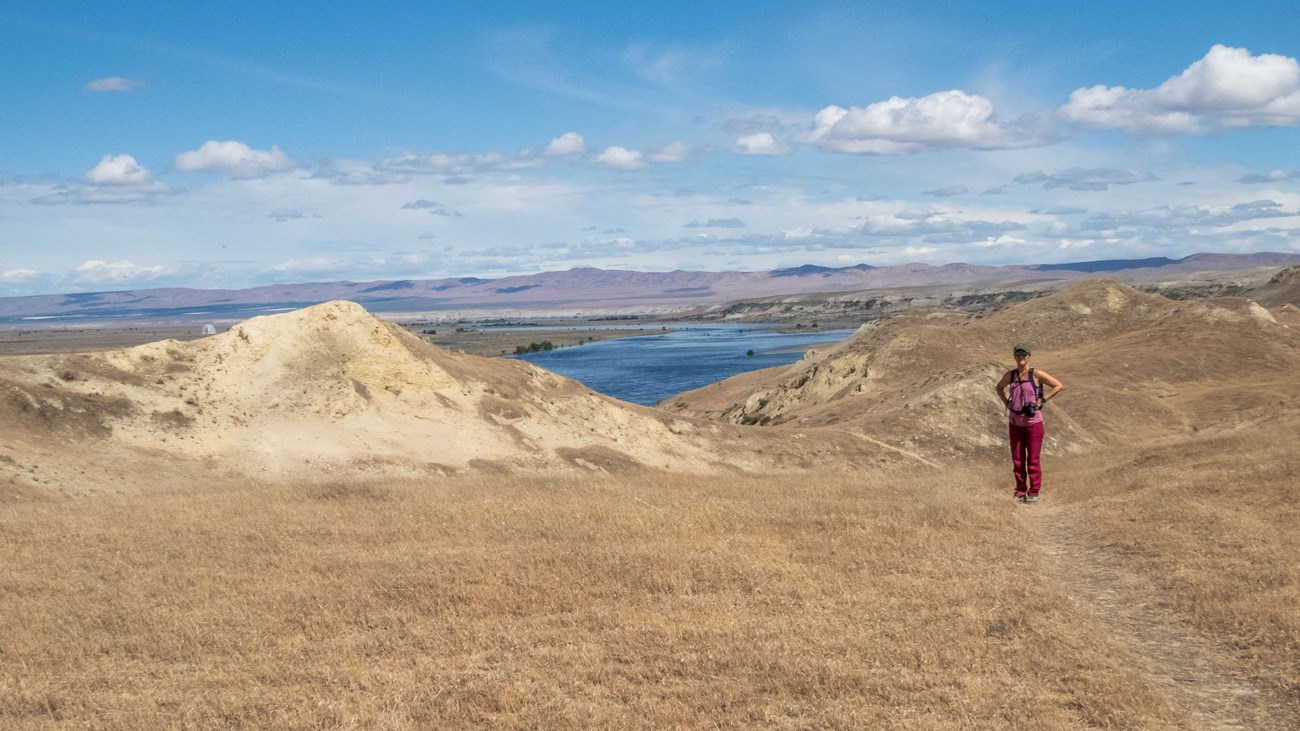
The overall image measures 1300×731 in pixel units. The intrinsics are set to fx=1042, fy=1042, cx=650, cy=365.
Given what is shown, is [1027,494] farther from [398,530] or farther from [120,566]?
[120,566]

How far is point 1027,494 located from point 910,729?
1096cm

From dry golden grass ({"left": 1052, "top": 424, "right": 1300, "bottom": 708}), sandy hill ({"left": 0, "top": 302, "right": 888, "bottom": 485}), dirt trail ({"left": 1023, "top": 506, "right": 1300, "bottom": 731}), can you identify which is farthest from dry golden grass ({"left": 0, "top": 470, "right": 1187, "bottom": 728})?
sandy hill ({"left": 0, "top": 302, "right": 888, "bottom": 485})

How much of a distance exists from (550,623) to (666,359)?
11361 centimetres

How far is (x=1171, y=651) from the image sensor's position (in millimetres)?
8578

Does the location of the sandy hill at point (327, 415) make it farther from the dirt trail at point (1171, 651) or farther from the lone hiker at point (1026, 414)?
the dirt trail at point (1171, 651)

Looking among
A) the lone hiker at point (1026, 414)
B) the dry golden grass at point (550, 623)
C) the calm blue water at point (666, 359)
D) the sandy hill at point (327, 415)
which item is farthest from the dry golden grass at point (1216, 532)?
the calm blue water at point (666, 359)

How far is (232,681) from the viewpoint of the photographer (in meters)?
7.86

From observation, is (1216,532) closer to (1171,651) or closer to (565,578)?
(1171,651)

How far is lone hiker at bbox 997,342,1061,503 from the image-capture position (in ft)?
51.1

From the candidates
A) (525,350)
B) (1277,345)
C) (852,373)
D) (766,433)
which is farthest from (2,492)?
(525,350)

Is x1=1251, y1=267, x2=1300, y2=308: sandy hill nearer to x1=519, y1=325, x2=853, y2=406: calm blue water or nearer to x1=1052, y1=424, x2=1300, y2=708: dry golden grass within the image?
x1=519, y1=325, x2=853, y2=406: calm blue water

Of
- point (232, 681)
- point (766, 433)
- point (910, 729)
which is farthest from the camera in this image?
point (766, 433)

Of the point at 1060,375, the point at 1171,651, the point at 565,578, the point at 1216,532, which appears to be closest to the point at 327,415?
the point at 565,578

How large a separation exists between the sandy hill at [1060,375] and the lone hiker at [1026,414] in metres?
16.2
